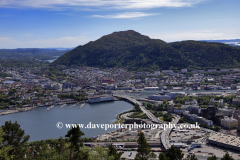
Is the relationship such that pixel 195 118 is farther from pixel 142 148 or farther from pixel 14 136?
pixel 14 136

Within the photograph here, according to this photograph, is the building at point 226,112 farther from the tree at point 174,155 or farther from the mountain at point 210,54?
the mountain at point 210,54

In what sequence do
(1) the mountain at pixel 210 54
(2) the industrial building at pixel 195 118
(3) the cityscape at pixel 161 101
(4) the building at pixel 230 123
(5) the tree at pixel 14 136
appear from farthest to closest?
(1) the mountain at pixel 210 54 < (2) the industrial building at pixel 195 118 < (4) the building at pixel 230 123 < (3) the cityscape at pixel 161 101 < (5) the tree at pixel 14 136

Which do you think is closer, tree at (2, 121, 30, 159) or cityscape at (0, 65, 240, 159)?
tree at (2, 121, 30, 159)

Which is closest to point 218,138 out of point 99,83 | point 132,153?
point 132,153

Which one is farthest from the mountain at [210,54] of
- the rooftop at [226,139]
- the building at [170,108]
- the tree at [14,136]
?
the tree at [14,136]

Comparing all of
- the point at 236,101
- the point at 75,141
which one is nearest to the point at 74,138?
the point at 75,141

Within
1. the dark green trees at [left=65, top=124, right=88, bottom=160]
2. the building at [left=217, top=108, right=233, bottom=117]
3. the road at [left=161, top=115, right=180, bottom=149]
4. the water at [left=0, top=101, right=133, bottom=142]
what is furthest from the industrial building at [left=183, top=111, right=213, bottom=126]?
the dark green trees at [left=65, top=124, right=88, bottom=160]

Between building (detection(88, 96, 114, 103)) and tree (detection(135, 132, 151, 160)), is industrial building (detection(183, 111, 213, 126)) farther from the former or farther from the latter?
building (detection(88, 96, 114, 103))
